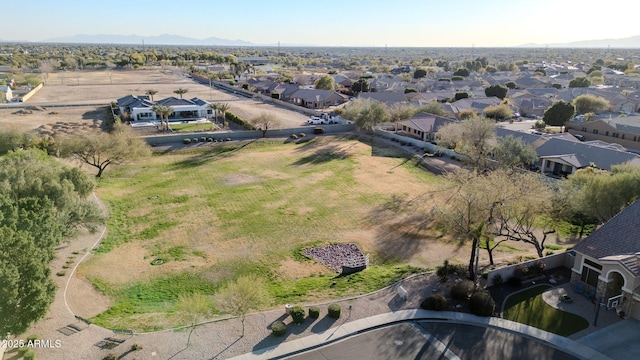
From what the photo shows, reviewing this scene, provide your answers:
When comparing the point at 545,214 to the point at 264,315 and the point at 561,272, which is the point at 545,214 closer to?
the point at 561,272

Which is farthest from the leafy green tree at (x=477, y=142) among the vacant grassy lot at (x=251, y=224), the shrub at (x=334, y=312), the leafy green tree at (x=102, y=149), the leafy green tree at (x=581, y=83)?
the leafy green tree at (x=581, y=83)

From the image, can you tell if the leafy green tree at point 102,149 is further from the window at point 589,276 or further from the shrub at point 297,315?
the window at point 589,276

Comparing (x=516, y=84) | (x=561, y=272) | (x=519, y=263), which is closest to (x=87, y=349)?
(x=519, y=263)

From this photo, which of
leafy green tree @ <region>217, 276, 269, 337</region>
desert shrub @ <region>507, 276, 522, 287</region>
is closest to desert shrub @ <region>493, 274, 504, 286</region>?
desert shrub @ <region>507, 276, 522, 287</region>

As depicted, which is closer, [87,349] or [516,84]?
[87,349]

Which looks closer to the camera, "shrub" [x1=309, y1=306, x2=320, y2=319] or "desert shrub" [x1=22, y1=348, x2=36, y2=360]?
"desert shrub" [x1=22, y1=348, x2=36, y2=360]

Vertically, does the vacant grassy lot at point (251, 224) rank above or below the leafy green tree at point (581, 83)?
below

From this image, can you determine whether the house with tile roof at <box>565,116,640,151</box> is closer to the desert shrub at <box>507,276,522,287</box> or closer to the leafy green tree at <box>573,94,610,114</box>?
the leafy green tree at <box>573,94,610,114</box>
